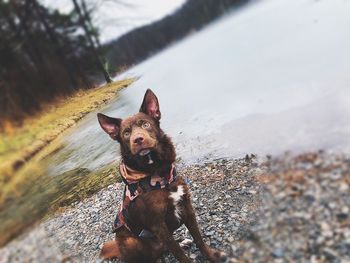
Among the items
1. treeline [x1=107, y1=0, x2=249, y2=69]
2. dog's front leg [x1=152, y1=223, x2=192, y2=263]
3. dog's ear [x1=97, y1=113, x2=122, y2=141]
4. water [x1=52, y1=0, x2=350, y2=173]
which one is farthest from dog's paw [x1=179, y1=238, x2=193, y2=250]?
treeline [x1=107, y1=0, x2=249, y2=69]

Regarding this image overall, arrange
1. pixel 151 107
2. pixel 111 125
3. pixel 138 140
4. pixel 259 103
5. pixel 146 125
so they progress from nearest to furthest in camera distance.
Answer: pixel 138 140 → pixel 146 125 → pixel 111 125 → pixel 151 107 → pixel 259 103

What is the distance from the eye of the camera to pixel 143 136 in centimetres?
496

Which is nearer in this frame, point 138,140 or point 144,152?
point 138,140

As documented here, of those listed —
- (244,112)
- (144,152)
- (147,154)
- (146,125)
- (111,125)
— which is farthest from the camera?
(244,112)

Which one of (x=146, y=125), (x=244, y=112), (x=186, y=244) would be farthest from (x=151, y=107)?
(x=244, y=112)

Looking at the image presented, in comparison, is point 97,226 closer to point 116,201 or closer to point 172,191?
point 116,201

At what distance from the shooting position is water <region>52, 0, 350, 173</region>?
940 centimetres

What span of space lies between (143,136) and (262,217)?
90.7 inches

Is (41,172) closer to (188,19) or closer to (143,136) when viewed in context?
(143,136)

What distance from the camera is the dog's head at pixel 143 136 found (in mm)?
4992

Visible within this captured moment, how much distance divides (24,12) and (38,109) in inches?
57.1

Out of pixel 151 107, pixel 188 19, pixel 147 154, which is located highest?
pixel 188 19

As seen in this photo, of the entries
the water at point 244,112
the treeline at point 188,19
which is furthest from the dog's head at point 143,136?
the treeline at point 188,19

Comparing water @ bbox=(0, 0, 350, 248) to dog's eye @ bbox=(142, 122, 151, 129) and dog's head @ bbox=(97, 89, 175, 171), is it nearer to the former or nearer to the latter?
dog's head @ bbox=(97, 89, 175, 171)
